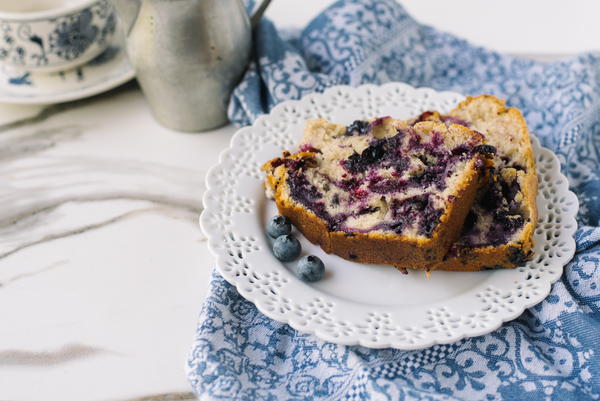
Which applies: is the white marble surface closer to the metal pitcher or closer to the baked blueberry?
the metal pitcher

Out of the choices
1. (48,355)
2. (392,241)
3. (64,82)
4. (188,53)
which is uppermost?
(188,53)

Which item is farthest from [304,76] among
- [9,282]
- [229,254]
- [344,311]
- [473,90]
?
[9,282]

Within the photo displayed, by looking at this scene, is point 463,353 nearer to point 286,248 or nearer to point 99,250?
point 286,248

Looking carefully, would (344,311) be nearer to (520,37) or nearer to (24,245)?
(24,245)

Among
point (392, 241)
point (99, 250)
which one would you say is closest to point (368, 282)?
point (392, 241)

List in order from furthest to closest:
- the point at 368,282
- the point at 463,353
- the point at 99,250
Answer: the point at 99,250, the point at 368,282, the point at 463,353

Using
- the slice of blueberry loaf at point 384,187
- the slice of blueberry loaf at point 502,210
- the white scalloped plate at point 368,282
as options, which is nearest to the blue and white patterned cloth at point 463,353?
the white scalloped plate at point 368,282

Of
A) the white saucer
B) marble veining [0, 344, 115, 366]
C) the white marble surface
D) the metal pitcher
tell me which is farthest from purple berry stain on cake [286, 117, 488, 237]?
the white saucer
